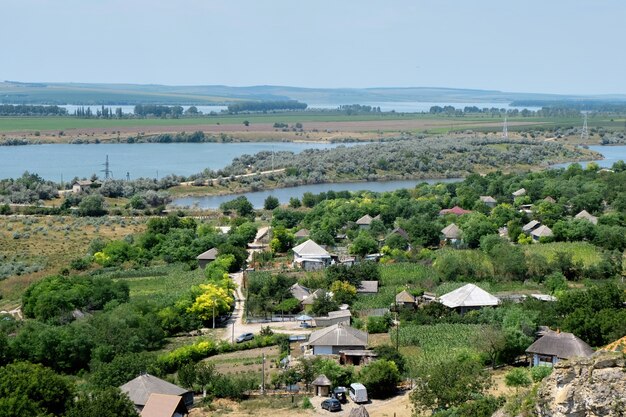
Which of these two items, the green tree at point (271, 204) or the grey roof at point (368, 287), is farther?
the green tree at point (271, 204)

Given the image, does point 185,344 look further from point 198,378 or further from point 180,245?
point 180,245

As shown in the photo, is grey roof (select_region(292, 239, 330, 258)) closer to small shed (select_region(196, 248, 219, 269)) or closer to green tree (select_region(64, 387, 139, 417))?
small shed (select_region(196, 248, 219, 269))

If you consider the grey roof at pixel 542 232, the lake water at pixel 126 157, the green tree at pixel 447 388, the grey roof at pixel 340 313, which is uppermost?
the green tree at pixel 447 388

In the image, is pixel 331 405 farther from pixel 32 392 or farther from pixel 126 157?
pixel 126 157

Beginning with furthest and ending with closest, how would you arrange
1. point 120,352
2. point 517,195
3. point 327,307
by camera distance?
1. point 517,195
2. point 327,307
3. point 120,352

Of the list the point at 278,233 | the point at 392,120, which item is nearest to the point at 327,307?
the point at 278,233

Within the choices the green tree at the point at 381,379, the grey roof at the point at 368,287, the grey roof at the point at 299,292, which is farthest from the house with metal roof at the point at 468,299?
the green tree at the point at 381,379

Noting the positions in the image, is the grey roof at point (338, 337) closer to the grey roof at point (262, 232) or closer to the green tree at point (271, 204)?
the grey roof at point (262, 232)

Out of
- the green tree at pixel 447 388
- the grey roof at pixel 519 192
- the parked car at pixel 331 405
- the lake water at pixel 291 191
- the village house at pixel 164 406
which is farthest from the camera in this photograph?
the lake water at pixel 291 191
